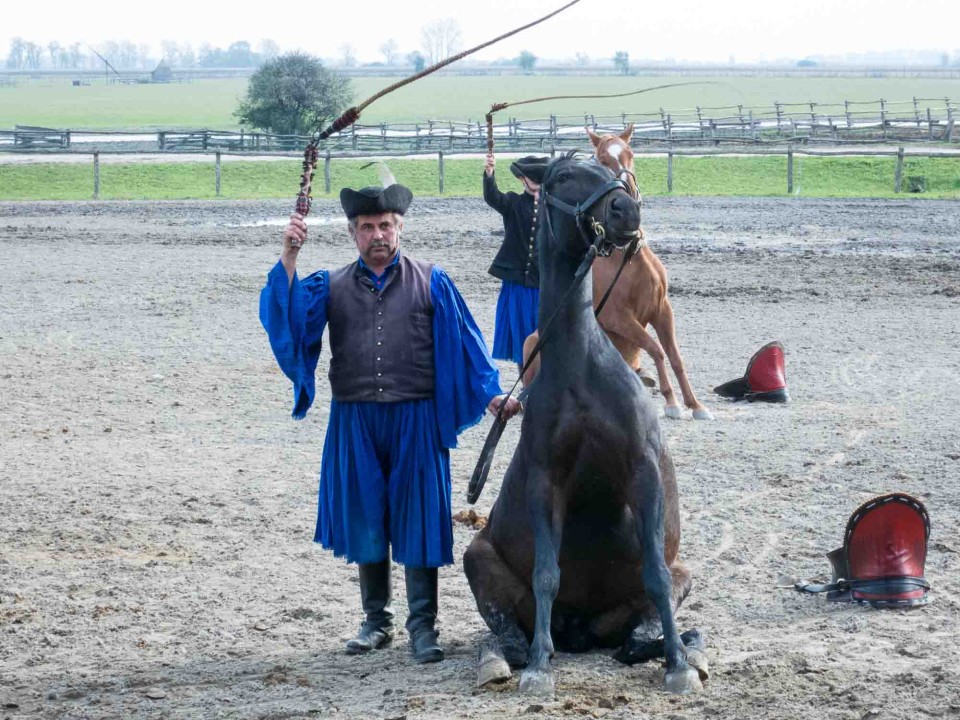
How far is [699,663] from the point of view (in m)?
4.60

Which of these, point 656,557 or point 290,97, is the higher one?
point 290,97

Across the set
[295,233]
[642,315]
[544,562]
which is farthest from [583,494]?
[642,315]

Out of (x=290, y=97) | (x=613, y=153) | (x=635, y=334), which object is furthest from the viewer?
(x=290, y=97)

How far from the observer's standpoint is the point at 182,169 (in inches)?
1449

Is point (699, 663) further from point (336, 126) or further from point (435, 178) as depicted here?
point (435, 178)

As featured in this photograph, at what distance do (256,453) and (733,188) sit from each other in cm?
2458

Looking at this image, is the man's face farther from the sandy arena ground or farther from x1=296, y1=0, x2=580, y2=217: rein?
the sandy arena ground

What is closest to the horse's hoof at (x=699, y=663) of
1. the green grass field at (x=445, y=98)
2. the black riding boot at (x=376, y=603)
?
the black riding boot at (x=376, y=603)

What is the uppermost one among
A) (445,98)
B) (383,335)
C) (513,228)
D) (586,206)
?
(445,98)

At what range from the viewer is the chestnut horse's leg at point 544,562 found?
178 inches

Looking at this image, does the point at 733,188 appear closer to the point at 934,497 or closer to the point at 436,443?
the point at 934,497

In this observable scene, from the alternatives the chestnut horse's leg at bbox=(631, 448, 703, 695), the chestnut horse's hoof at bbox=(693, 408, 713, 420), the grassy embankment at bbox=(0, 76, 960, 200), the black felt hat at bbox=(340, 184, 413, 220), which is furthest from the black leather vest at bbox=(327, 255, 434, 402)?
the grassy embankment at bbox=(0, 76, 960, 200)

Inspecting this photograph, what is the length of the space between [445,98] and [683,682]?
98649mm

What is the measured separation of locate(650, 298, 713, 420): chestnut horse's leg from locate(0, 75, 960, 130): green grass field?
59.1 meters
